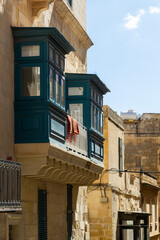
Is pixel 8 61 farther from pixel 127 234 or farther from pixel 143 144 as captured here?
pixel 143 144

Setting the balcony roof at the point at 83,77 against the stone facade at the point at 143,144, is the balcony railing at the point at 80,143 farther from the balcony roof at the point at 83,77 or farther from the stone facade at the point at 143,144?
the stone facade at the point at 143,144

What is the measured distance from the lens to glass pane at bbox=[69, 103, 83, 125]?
18312mm

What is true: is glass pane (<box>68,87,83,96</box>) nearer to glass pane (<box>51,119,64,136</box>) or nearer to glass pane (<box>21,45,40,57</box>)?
glass pane (<box>51,119,64,136</box>)

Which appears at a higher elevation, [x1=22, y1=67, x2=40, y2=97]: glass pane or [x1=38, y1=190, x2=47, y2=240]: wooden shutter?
[x1=22, y1=67, x2=40, y2=97]: glass pane

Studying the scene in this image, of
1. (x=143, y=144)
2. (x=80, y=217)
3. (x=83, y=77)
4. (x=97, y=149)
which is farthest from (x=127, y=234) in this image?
(x=143, y=144)

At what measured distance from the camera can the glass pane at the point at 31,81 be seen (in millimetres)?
14430

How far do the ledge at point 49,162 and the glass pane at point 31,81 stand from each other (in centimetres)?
117

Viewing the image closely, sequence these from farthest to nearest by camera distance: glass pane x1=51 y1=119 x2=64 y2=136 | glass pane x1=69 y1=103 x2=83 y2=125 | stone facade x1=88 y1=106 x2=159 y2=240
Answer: stone facade x1=88 y1=106 x2=159 y2=240
glass pane x1=69 y1=103 x2=83 y2=125
glass pane x1=51 y1=119 x2=64 y2=136

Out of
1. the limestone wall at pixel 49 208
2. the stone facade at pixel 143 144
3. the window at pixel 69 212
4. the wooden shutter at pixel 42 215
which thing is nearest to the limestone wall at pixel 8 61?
the limestone wall at pixel 49 208

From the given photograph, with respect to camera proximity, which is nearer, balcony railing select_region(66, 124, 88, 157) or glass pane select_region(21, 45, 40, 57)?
glass pane select_region(21, 45, 40, 57)

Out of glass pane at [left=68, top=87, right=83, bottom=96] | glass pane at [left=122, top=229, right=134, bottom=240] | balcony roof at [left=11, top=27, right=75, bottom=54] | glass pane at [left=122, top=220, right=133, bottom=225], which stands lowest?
glass pane at [left=122, top=229, right=134, bottom=240]

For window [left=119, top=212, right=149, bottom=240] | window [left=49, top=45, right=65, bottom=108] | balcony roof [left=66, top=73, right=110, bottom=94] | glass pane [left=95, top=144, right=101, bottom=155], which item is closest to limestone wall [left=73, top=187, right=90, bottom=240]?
glass pane [left=95, top=144, right=101, bottom=155]

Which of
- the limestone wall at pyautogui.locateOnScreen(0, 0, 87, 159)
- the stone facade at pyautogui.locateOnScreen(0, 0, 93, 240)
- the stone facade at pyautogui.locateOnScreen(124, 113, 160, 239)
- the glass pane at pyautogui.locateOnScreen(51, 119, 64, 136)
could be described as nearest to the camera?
the limestone wall at pyautogui.locateOnScreen(0, 0, 87, 159)

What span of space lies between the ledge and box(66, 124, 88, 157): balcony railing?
174mm
